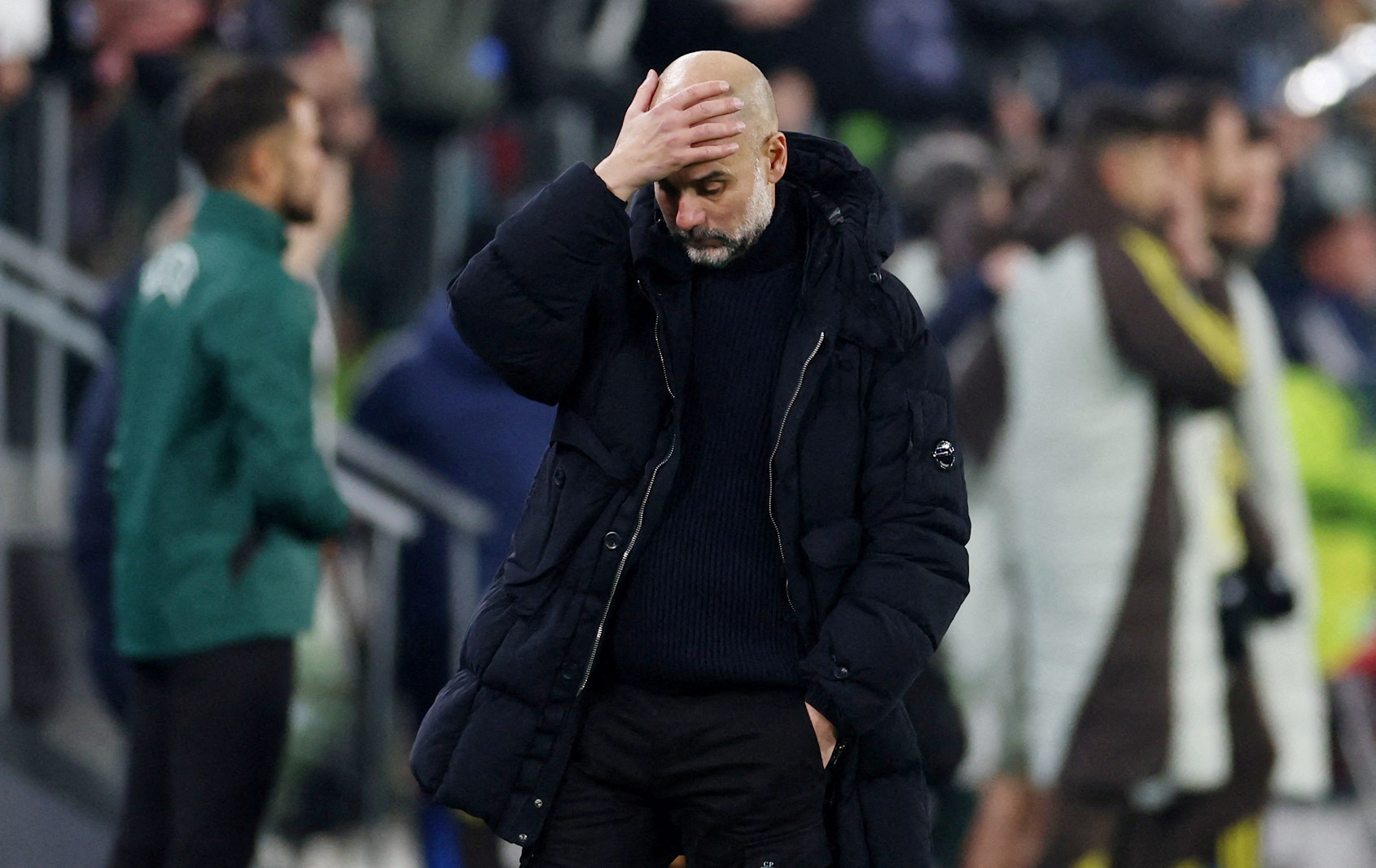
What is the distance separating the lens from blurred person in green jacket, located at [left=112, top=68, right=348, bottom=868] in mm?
4141

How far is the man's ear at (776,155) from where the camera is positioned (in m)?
3.27

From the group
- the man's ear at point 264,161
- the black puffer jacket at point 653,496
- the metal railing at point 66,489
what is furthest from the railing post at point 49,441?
the black puffer jacket at point 653,496

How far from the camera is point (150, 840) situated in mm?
4207

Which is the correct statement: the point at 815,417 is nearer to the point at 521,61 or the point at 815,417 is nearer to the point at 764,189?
the point at 764,189

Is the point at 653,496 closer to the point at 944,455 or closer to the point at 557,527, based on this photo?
the point at 557,527

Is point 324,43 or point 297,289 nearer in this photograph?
point 297,289

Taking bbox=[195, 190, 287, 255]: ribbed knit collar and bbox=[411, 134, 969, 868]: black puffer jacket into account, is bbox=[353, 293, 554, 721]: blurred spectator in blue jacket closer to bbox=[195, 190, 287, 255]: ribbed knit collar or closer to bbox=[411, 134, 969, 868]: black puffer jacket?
bbox=[195, 190, 287, 255]: ribbed knit collar

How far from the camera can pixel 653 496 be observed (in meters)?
3.21

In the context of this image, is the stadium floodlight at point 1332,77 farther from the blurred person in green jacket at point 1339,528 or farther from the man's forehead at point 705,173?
the man's forehead at point 705,173

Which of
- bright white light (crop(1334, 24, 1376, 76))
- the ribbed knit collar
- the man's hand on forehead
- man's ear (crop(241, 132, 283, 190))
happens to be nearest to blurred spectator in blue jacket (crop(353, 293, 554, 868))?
man's ear (crop(241, 132, 283, 190))

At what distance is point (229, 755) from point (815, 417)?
1.56 m

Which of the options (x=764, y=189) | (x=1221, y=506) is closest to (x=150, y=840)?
(x=764, y=189)

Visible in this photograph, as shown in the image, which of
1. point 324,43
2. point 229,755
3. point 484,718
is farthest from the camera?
point 324,43

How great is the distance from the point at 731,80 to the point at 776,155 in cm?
15
